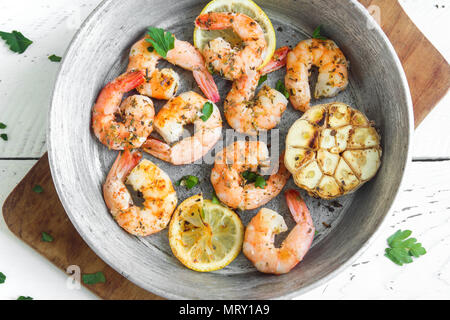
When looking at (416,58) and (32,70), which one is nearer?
(416,58)

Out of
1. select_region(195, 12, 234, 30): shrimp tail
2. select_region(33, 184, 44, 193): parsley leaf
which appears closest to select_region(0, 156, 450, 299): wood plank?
select_region(33, 184, 44, 193): parsley leaf

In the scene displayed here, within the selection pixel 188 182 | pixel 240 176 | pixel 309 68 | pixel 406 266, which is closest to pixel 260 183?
pixel 240 176

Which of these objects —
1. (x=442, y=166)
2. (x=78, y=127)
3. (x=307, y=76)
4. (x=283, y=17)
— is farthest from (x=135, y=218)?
(x=442, y=166)

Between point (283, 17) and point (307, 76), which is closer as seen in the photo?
point (307, 76)

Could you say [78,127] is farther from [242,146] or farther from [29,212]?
[242,146]

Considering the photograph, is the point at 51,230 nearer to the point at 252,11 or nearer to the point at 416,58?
the point at 252,11

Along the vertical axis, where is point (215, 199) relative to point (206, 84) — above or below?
below

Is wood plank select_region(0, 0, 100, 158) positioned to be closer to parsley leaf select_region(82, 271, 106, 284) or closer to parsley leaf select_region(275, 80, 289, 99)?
parsley leaf select_region(82, 271, 106, 284)
